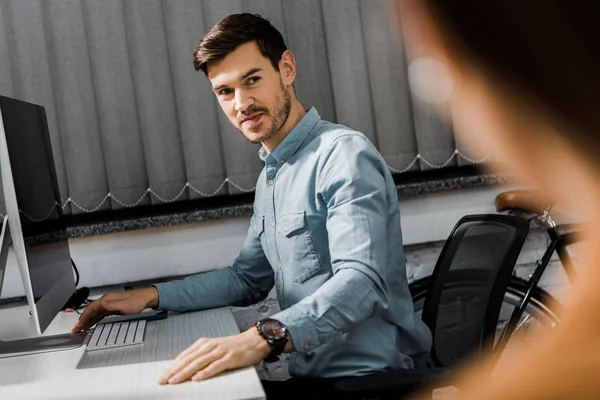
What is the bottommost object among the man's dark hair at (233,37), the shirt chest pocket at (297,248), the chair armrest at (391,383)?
the chair armrest at (391,383)

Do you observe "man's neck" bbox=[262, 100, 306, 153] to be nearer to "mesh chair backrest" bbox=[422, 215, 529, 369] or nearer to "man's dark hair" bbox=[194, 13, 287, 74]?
"man's dark hair" bbox=[194, 13, 287, 74]

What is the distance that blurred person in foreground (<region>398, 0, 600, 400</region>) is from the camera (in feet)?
0.58

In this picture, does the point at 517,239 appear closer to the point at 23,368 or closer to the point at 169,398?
the point at 169,398

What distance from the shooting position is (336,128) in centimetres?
147

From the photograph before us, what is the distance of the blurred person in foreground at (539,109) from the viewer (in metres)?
0.18

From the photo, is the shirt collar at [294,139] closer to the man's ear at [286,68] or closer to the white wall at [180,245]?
the man's ear at [286,68]

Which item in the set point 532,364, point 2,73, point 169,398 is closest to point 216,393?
point 169,398

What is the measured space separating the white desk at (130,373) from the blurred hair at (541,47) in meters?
0.78

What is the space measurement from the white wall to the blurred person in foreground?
182cm

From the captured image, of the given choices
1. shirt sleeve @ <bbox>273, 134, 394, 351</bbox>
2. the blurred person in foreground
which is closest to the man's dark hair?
shirt sleeve @ <bbox>273, 134, 394, 351</bbox>

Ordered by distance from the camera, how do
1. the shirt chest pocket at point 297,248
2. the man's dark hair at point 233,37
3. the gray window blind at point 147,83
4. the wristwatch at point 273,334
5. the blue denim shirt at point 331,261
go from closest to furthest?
the wristwatch at point 273,334 → the blue denim shirt at point 331,261 → the shirt chest pocket at point 297,248 → the man's dark hair at point 233,37 → the gray window blind at point 147,83

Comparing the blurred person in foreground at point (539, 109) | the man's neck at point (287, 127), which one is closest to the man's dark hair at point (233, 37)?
Answer: the man's neck at point (287, 127)

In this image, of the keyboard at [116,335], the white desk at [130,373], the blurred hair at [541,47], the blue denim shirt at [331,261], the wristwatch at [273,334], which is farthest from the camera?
the keyboard at [116,335]

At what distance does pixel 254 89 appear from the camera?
5.08 feet
